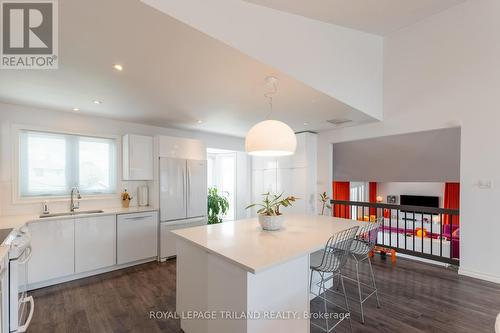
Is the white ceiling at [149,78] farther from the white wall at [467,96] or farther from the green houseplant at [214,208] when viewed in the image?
the green houseplant at [214,208]

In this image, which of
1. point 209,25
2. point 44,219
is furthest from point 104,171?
point 209,25

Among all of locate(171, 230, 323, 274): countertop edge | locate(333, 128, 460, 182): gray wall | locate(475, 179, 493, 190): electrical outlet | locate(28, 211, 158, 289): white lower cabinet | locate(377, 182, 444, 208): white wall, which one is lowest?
locate(28, 211, 158, 289): white lower cabinet

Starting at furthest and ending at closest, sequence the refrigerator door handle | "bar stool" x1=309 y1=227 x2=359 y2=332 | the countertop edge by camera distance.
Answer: the refrigerator door handle < "bar stool" x1=309 y1=227 x2=359 y2=332 < the countertop edge

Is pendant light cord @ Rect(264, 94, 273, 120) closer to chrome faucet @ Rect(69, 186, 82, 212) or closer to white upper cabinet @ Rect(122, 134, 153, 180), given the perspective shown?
white upper cabinet @ Rect(122, 134, 153, 180)

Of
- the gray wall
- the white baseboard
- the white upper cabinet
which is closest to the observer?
the white baseboard

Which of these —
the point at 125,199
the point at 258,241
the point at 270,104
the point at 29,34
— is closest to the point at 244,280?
the point at 258,241

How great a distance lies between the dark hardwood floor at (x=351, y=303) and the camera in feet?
7.10

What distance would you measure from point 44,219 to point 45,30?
7.66 ft

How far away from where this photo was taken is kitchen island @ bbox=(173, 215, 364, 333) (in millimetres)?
1519

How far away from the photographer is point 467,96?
3.23 metres

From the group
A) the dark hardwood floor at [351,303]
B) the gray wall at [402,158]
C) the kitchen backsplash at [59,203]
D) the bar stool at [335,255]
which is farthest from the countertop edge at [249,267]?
the gray wall at [402,158]

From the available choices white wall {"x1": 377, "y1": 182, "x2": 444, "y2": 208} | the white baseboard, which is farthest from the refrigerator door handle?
white wall {"x1": 377, "y1": 182, "x2": 444, "y2": 208}

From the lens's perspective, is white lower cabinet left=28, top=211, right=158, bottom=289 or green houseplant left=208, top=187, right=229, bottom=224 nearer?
white lower cabinet left=28, top=211, right=158, bottom=289

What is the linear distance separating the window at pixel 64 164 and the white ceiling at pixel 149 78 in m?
0.50
